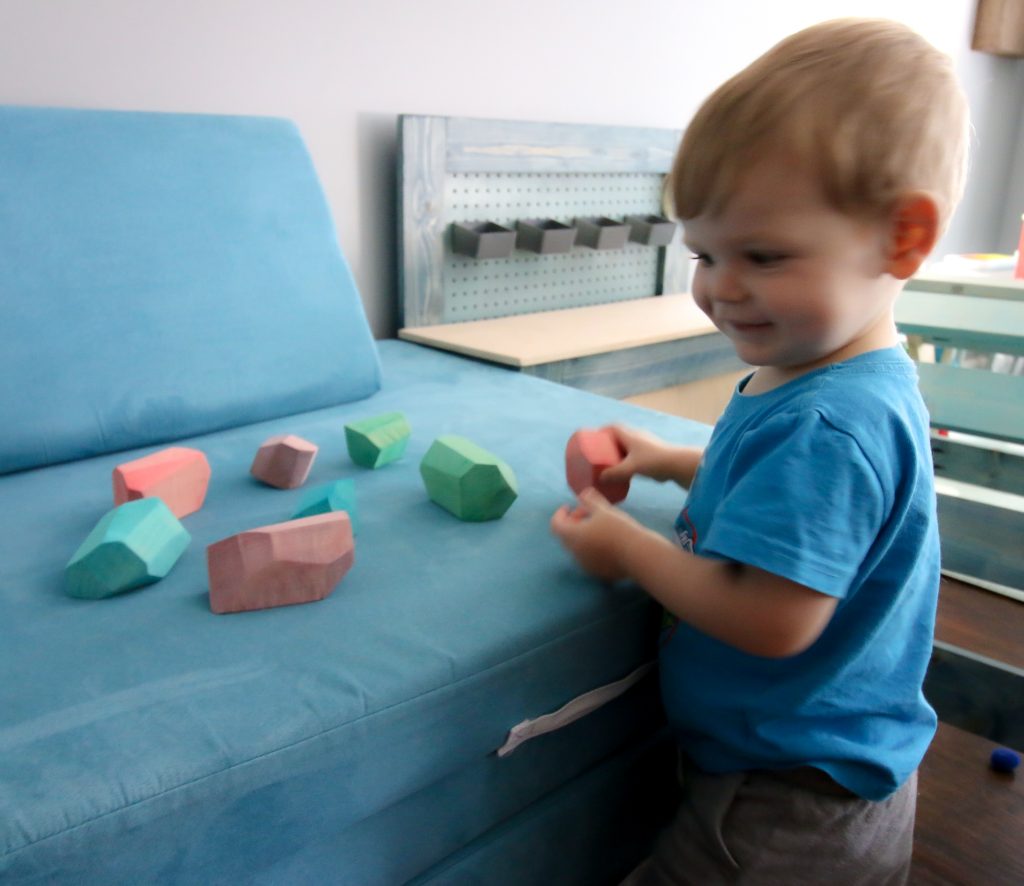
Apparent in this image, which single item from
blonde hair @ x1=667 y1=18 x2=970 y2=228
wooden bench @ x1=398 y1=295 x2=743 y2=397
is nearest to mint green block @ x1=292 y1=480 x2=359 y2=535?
blonde hair @ x1=667 y1=18 x2=970 y2=228

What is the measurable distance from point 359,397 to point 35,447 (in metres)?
0.47

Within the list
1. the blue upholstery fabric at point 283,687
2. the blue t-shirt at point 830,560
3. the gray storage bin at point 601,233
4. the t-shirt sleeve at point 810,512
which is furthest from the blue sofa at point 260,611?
the gray storage bin at point 601,233

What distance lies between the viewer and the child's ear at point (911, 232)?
60cm

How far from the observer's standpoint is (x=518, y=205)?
1938 mm

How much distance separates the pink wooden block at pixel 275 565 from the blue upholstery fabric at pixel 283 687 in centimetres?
2

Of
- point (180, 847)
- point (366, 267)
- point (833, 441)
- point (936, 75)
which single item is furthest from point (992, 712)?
point (366, 267)

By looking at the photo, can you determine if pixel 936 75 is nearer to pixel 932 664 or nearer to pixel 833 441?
pixel 833 441

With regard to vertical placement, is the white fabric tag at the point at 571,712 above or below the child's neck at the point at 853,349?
below

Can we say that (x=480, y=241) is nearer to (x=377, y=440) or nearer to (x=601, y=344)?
(x=601, y=344)

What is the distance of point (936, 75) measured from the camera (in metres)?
0.61

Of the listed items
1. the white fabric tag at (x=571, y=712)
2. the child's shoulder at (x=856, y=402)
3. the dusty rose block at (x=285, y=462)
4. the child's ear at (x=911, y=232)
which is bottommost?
the white fabric tag at (x=571, y=712)

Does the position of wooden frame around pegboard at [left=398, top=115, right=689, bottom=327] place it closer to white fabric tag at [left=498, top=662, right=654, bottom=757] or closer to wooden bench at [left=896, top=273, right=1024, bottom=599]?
wooden bench at [left=896, top=273, right=1024, bottom=599]

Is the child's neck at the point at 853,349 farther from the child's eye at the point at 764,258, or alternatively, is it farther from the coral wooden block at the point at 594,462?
the coral wooden block at the point at 594,462

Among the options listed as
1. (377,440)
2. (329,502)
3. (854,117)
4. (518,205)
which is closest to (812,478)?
(854,117)
